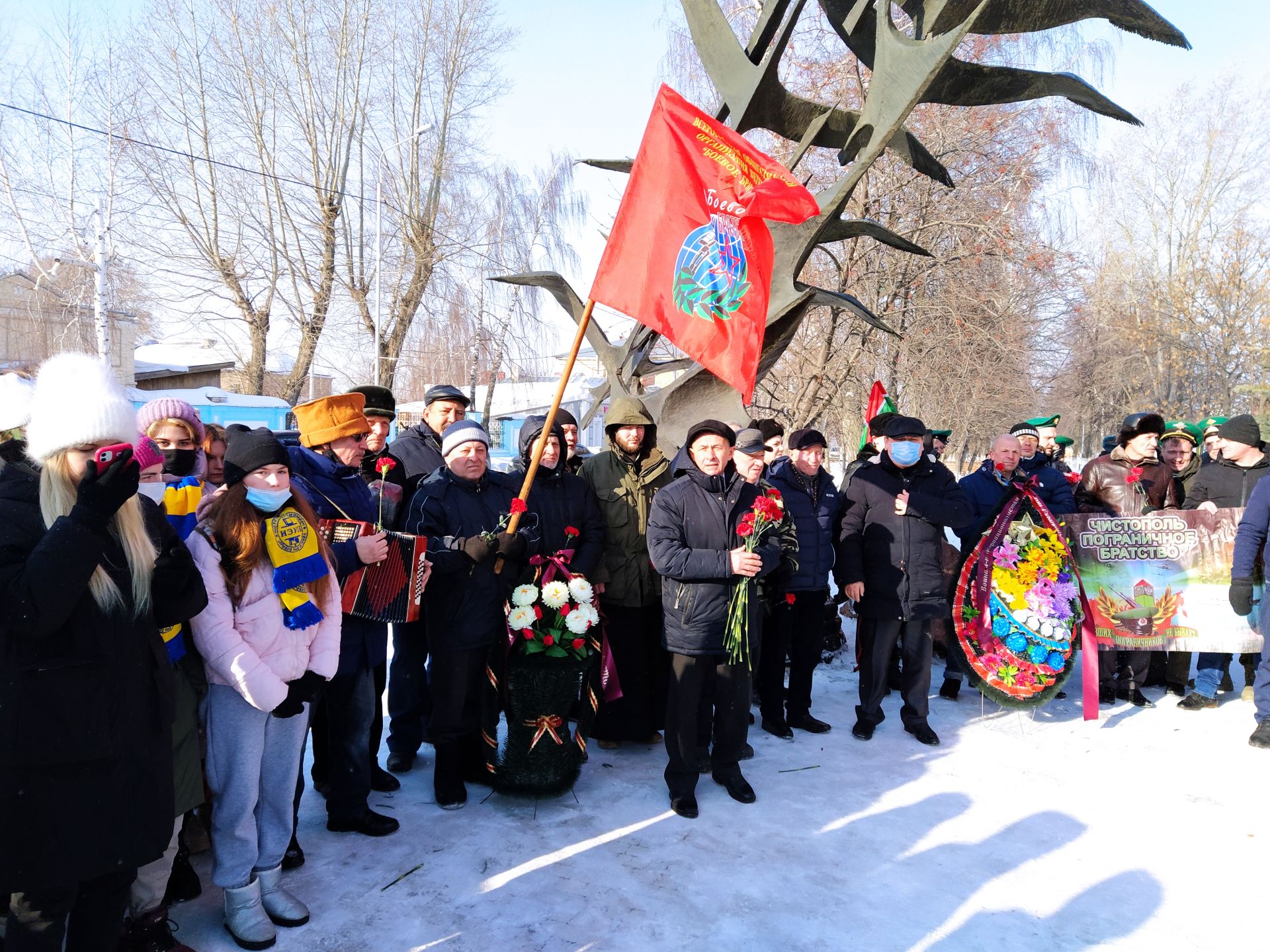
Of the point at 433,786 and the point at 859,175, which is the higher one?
the point at 859,175

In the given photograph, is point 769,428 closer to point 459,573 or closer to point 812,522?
point 812,522

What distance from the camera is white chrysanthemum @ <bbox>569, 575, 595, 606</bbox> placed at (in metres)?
3.93

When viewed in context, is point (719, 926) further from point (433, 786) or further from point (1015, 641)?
point (1015, 641)

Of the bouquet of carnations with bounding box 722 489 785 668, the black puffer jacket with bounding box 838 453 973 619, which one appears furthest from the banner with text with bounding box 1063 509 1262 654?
the bouquet of carnations with bounding box 722 489 785 668

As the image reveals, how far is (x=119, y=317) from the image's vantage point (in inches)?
818

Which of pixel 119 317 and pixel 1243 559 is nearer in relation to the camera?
pixel 1243 559

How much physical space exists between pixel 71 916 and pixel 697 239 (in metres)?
3.33

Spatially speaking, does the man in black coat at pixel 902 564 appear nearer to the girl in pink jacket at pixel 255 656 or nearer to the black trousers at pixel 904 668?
the black trousers at pixel 904 668

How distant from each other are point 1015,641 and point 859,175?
10.9ft

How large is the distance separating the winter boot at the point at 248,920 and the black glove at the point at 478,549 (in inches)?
57.3

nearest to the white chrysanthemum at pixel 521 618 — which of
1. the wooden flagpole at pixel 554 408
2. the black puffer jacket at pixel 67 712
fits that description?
the wooden flagpole at pixel 554 408

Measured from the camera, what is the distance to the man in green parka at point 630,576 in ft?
15.4

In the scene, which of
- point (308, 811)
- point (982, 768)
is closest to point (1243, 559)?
point (982, 768)

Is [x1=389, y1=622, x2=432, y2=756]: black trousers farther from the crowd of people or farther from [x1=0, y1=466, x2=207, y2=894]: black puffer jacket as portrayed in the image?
[x1=0, y1=466, x2=207, y2=894]: black puffer jacket
